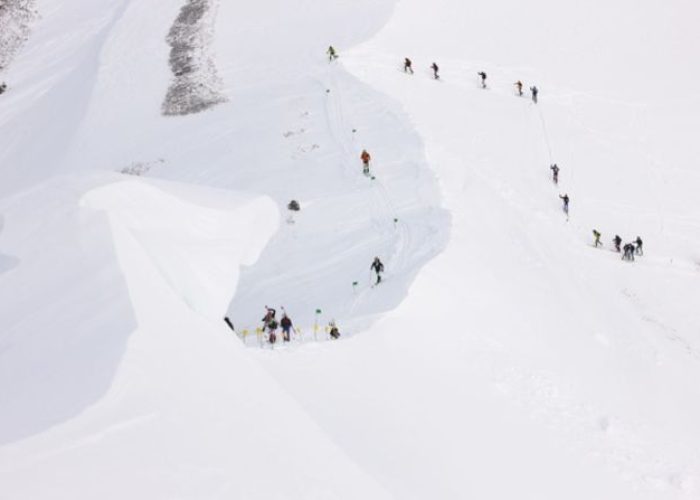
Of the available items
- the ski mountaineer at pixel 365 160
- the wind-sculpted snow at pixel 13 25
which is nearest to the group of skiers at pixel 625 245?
the ski mountaineer at pixel 365 160

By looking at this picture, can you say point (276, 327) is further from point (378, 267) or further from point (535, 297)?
point (535, 297)

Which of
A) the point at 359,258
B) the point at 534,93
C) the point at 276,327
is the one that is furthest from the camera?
the point at 534,93

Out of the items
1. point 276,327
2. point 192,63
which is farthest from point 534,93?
point 276,327

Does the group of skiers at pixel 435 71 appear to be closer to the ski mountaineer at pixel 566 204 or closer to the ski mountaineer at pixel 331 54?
the ski mountaineer at pixel 331 54

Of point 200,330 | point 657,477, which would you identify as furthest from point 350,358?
point 657,477

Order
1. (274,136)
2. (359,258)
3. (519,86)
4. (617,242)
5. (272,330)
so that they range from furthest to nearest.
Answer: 1. (519,86)
2. (274,136)
3. (617,242)
4. (359,258)
5. (272,330)

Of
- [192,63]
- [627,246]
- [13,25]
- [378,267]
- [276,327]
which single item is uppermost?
[13,25]

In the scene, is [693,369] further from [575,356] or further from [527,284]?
[527,284]
